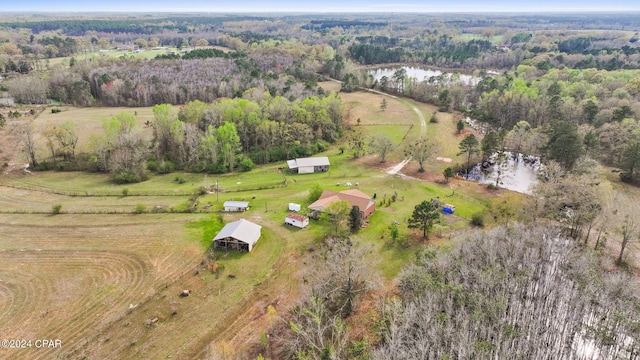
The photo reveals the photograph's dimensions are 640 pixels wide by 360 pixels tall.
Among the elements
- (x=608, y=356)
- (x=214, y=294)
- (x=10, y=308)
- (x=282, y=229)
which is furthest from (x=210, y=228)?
(x=608, y=356)

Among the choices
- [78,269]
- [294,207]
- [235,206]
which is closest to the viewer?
[78,269]

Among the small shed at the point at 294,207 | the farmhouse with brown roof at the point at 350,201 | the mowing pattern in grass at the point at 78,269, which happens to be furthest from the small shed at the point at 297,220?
the mowing pattern in grass at the point at 78,269

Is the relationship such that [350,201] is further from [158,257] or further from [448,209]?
[158,257]

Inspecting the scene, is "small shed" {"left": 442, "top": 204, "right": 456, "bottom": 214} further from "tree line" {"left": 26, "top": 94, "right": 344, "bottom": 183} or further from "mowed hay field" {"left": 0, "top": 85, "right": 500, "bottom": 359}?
"tree line" {"left": 26, "top": 94, "right": 344, "bottom": 183}

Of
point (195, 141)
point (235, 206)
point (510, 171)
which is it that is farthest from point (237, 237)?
point (510, 171)

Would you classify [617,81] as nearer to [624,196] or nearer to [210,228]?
[624,196]

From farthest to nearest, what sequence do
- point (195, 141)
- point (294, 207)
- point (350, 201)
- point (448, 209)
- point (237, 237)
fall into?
point (195, 141) < point (294, 207) < point (448, 209) < point (350, 201) < point (237, 237)
